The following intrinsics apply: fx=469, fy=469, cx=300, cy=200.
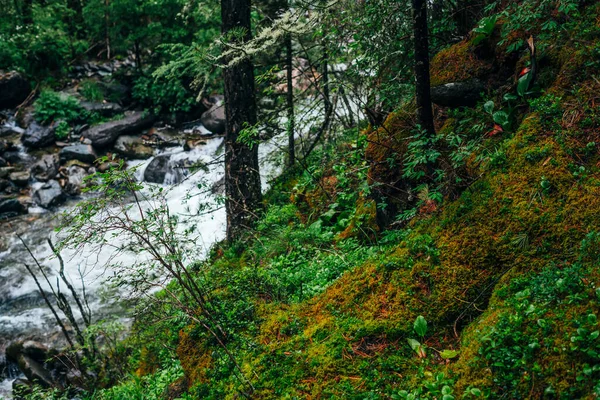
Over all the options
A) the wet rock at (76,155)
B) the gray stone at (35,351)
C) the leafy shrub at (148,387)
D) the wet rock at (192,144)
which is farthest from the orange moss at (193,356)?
the wet rock at (76,155)

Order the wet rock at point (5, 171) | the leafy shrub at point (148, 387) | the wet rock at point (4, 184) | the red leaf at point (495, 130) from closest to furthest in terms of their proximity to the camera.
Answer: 1. the red leaf at point (495, 130)
2. the leafy shrub at point (148, 387)
3. the wet rock at point (4, 184)
4. the wet rock at point (5, 171)

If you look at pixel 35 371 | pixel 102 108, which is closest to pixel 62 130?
pixel 102 108

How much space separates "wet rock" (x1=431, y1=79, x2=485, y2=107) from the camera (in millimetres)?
5246

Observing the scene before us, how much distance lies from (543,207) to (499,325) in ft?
3.64

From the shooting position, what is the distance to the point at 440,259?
12.7ft

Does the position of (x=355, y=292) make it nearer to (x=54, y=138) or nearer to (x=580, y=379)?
(x=580, y=379)

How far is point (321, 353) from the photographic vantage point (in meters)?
3.79

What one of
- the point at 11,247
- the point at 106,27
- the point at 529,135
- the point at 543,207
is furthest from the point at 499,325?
the point at 106,27

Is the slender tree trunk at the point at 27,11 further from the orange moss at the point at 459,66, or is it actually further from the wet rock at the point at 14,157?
the orange moss at the point at 459,66

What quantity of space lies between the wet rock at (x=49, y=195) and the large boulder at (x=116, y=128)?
9.25ft

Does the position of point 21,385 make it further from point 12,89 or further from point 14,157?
point 12,89

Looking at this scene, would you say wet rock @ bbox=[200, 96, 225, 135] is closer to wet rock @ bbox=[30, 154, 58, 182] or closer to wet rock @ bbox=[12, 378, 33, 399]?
wet rock @ bbox=[30, 154, 58, 182]

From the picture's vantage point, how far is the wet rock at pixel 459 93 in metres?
5.25

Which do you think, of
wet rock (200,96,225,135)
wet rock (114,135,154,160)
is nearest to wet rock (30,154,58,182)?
wet rock (114,135,154,160)
